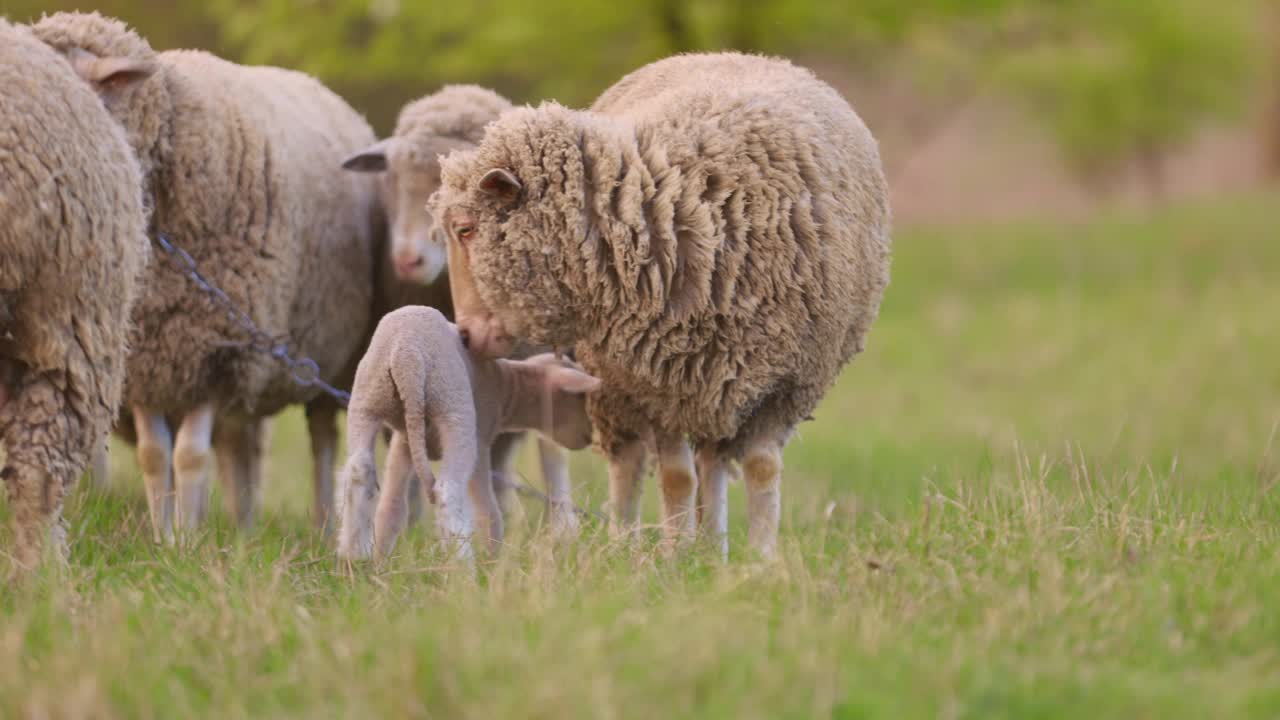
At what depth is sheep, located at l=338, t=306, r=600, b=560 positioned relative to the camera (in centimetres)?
450

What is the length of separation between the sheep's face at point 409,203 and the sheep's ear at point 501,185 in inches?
47.3

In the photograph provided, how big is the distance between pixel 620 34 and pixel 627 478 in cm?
1286

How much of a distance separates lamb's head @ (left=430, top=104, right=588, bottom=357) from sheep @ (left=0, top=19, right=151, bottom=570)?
0.98 m

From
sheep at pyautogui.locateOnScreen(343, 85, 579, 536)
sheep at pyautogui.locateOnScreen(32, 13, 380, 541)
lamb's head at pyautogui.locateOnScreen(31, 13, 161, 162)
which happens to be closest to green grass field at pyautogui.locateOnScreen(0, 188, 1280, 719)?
sheep at pyautogui.locateOnScreen(32, 13, 380, 541)

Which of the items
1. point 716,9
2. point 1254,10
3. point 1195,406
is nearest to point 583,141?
point 1195,406

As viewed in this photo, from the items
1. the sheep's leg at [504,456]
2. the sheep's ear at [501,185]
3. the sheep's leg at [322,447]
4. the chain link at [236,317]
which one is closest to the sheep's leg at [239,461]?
the sheep's leg at [322,447]

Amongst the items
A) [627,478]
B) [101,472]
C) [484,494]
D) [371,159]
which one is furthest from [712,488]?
[101,472]

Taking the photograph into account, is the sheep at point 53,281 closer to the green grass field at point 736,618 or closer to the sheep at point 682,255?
the green grass field at point 736,618

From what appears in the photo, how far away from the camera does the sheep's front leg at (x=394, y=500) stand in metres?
4.62

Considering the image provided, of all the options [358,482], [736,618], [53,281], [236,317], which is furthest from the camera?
[236,317]

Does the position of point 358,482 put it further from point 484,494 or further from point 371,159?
point 371,159

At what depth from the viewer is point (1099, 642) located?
3.38 meters

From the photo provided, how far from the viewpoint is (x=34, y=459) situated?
14.0 ft

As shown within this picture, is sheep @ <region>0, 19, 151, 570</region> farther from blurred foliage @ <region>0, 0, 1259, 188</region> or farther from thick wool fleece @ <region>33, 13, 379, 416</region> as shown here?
blurred foliage @ <region>0, 0, 1259, 188</region>
